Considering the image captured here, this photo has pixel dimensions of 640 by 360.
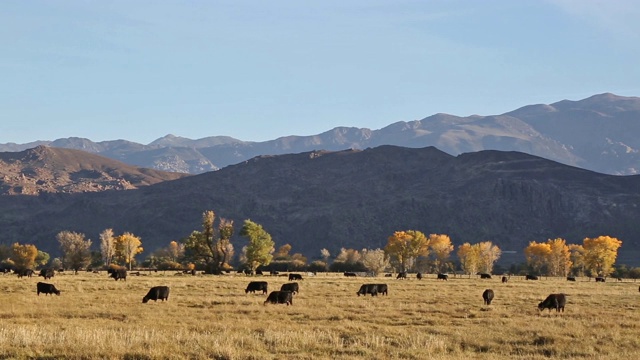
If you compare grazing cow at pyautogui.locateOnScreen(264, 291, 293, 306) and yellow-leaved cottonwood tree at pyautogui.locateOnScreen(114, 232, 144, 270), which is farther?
yellow-leaved cottonwood tree at pyautogui.locateOnScreen(114, 232, 144, 270)

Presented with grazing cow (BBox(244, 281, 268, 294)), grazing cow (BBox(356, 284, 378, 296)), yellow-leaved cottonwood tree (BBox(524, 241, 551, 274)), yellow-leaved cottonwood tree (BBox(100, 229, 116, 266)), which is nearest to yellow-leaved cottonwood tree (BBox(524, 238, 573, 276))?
yellow-leaved cottonwood tree (BBox(524, 241, 551, 274))

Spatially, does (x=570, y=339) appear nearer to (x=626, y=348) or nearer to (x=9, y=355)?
(x=626, y=348)

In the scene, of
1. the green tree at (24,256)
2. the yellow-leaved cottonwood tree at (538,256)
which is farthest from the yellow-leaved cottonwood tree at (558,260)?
the green tree at (24,256)

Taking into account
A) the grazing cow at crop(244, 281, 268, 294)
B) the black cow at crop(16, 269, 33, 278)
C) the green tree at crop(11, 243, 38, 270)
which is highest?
the grazing cow at crop(244, 281, 268, 294)

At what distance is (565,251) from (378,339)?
14484cm

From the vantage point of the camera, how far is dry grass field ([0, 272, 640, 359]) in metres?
20.3

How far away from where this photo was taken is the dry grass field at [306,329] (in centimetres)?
2033

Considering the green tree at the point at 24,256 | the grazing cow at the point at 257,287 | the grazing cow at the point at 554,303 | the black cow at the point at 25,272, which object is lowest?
the green tree at the point at 24,256

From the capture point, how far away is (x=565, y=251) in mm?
157500

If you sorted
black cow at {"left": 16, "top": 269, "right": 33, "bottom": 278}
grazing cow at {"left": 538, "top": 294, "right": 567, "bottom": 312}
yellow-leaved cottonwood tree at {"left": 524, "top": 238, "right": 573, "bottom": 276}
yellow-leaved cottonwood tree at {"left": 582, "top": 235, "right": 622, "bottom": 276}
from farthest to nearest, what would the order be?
yellow-leaved cottonwood tree at {"left": 524, "top": 238, "right": 573, "bottom": 276}, yellow-leaved cottonwood tree at {"left": 582, "top": 235, "right": 622, "bottom": 276}, black cow at {"left": 16, "top": 269, "right": 33, "bottom": 278}, grazing cow at {"left": 538, "top": 294, "right": 567, "bottom": 312}

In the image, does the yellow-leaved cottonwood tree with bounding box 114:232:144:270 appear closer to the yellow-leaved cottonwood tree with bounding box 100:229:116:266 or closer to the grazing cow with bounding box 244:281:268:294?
the yellow-leaved cottonwood tree with bounding box 100:229:116:266

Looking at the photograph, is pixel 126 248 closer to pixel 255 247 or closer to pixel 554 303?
pixel 255 247

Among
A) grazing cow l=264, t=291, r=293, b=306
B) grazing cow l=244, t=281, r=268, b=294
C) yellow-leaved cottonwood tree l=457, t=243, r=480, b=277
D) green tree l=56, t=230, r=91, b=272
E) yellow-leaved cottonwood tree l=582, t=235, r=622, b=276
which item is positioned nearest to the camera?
grazing cow l=264, t=291, r=293, b=306

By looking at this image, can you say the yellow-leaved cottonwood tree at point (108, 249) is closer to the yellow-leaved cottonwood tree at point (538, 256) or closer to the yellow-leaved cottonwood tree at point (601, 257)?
the yellow-leaved cottonwood tree at point (538, 256)
